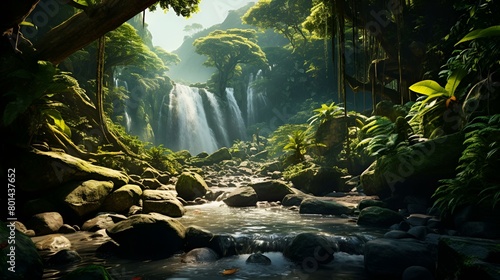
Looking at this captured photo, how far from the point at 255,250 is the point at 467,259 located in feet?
11.4

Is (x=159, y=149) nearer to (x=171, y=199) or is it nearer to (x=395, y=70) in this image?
(x=171, y=199)

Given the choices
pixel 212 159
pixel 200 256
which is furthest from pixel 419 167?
pixel 212 159

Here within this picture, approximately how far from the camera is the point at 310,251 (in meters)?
5.00

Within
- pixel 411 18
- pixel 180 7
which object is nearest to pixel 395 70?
pixel 411 18

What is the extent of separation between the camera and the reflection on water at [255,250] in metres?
4.38

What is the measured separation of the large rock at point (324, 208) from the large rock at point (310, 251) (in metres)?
3.50

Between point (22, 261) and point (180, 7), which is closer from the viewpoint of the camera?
point (22, 261)

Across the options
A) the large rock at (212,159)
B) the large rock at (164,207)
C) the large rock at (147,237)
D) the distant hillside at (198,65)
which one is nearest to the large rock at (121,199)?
the large rock at (164,207)

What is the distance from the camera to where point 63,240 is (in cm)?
560

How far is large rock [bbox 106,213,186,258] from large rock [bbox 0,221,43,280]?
1.49m

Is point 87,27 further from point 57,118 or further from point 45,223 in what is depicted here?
point 45,223

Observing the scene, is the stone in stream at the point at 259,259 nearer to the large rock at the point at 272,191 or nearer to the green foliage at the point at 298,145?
the large rock at the point at 272,191

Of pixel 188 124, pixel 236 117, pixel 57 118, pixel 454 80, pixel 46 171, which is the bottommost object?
pixel 46 171

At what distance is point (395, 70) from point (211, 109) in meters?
24.6
